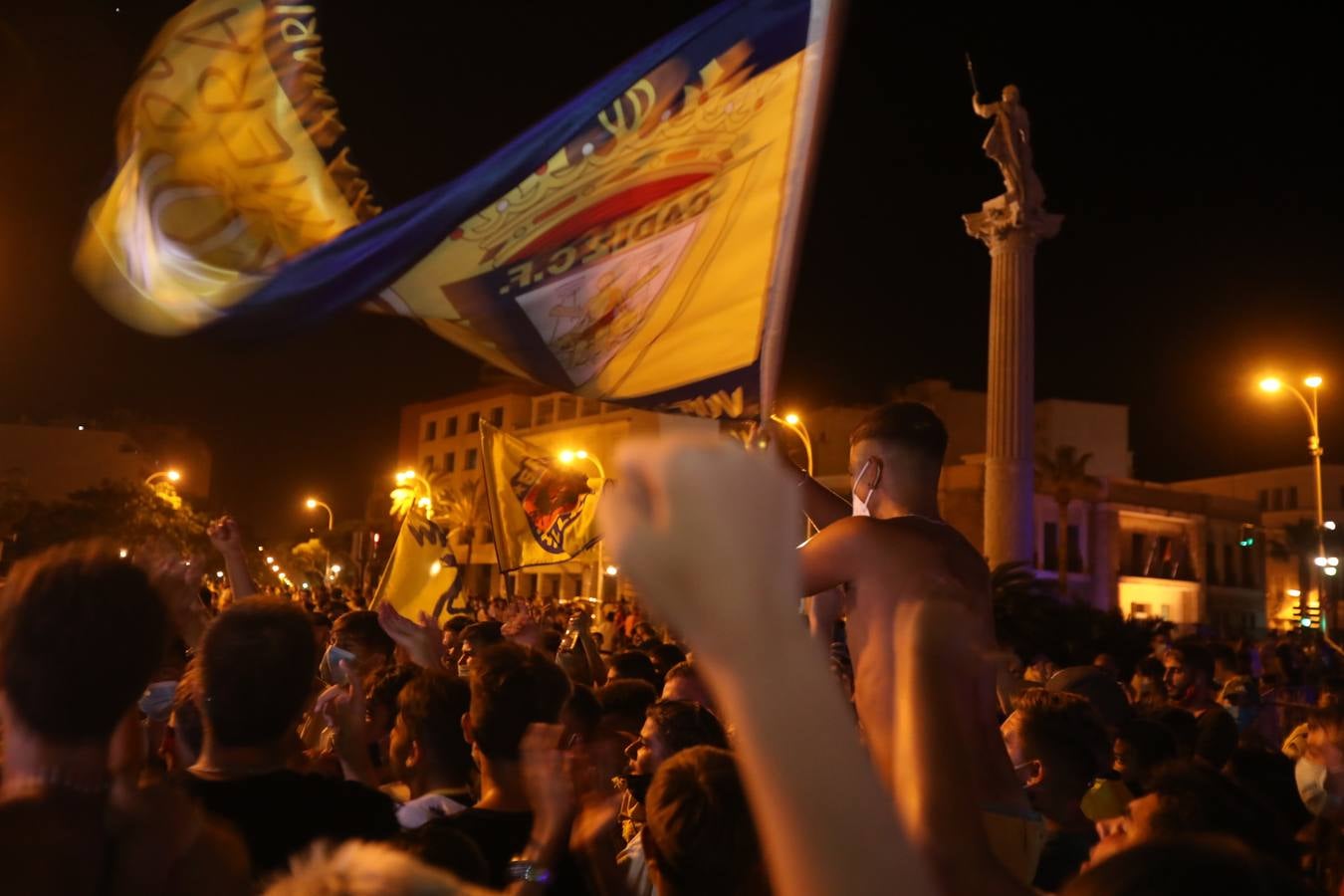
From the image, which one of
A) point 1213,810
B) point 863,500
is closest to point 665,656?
point 863,500

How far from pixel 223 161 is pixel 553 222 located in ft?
6.13

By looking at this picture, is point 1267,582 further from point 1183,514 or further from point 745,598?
point 745,598

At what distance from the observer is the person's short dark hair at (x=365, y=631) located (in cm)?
687

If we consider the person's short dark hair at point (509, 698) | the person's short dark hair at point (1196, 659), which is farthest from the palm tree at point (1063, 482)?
the person's short dark hair at point (509, 698)

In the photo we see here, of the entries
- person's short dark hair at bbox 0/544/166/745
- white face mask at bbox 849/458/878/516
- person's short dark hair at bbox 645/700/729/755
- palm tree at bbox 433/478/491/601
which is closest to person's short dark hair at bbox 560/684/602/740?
person's short dark hair at bbox 645/700/729/755

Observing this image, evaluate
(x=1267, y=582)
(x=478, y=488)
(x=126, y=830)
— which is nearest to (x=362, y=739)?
(x=126, y=830)

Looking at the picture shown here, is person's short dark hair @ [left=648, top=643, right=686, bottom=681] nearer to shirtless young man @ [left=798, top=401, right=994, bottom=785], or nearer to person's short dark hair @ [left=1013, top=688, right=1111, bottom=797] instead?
person's short dark hair @ [left=1013, top=688, right=1111, bottom=797]

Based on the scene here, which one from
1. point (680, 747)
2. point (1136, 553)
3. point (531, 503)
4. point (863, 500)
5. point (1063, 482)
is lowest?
point (680, 747)

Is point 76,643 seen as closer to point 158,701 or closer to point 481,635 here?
point 158,701

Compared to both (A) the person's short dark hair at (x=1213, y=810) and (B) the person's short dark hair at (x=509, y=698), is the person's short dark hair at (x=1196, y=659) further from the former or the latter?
(B) the person's short dark hair at (x=509, y=698)

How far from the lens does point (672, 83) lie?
635cm

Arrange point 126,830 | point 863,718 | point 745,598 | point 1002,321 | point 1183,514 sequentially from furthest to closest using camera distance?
point 1183,514 < point 1002,321 < point 863,718 < point 126,830 < point 745,598

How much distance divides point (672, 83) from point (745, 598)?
18.6 feet

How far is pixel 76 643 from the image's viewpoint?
2207mm
